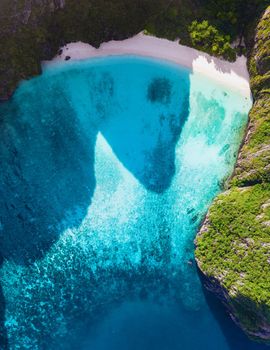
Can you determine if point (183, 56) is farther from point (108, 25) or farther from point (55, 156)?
point (55, 156)

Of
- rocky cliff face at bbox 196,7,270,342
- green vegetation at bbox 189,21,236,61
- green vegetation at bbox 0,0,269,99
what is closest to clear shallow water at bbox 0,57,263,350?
rocky cliff face at bbox 196,7,270,342

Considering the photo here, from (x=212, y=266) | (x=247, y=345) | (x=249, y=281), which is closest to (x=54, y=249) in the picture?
(x=212, y=266)

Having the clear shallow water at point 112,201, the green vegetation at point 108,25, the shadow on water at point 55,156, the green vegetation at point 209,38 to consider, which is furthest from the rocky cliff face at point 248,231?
the shadow on water at point 55,156

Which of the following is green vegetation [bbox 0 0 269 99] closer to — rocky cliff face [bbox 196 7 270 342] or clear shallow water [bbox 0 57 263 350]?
clear shallow water [bbox 0 57 263 350]

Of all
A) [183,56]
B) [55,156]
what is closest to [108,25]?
[183,56]

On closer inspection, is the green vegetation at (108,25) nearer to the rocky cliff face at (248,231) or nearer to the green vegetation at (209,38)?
the green vegetation at (209,38)

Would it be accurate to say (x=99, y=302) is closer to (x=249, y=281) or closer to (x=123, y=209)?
(x=123, y=209)

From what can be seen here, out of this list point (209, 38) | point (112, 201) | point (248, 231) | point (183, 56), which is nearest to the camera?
point (248, 231)

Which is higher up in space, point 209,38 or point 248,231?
point 209,38
